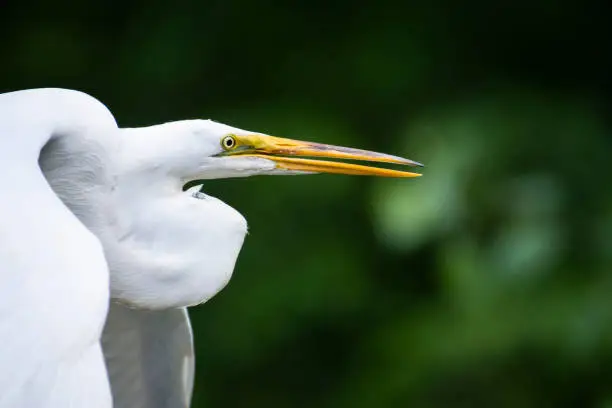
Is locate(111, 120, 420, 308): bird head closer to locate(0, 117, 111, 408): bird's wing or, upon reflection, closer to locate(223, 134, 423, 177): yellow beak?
locate(223, 134, 423, 177): yellow beak

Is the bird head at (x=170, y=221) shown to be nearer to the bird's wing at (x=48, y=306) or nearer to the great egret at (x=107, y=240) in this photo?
the great egret at (x=107, y=240)

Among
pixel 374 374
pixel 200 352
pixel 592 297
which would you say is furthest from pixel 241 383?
pixel 592 297

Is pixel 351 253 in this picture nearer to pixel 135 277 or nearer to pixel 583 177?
pixel 583 177

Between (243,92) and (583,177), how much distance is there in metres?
0.85

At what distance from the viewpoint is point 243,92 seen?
3.21 metres

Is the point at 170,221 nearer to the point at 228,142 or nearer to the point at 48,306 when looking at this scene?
the point at 228,142

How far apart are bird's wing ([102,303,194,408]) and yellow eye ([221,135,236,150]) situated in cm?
25

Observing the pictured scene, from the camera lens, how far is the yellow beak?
4.72ft

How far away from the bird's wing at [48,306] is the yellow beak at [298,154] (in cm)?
32

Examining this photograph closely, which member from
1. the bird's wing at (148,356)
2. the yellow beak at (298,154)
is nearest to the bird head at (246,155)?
the yellow beak at (298,154)

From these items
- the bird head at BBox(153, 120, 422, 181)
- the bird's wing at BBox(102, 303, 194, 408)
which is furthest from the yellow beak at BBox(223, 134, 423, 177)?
the bird's wing at BBox(102, 303, 194, 408)

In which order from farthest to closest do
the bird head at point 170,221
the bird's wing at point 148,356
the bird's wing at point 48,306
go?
the bird's wing at point 148,356 < the bird head at point 170,221 < the bird's wing at point 48,306

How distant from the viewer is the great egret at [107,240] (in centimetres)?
106

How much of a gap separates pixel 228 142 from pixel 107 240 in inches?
6.8
